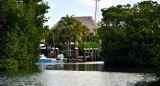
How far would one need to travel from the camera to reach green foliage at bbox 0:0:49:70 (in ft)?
171

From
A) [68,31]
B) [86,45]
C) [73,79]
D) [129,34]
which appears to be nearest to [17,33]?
A: [73,79]

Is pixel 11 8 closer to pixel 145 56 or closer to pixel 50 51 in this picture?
pixel 145 56

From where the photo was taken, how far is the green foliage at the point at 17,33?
171ft

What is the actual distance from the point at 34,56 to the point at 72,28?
46918 millimetres

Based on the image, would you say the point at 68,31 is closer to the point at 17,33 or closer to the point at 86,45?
the point at 86,45

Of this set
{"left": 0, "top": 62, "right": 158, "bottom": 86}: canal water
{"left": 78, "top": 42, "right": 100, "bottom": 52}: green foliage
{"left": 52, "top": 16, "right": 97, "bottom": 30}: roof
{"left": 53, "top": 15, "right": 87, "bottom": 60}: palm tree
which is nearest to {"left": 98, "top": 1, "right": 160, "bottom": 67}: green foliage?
{"left": 0, "top": 62, "right": 158, "bottom": 86}: canal water

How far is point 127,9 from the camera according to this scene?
74188 mm

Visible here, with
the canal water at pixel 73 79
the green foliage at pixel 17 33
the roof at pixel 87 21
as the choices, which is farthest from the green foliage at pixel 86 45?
the canal water at pixel 73 79

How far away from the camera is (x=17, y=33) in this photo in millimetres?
54344

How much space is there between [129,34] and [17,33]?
2150 centimetres

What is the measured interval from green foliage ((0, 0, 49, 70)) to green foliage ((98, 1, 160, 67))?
16729 mm

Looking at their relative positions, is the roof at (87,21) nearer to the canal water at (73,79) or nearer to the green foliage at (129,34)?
the green foliage at (129,34)

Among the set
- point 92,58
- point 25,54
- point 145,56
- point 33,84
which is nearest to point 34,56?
point 25,54

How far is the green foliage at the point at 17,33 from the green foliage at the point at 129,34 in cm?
1673
